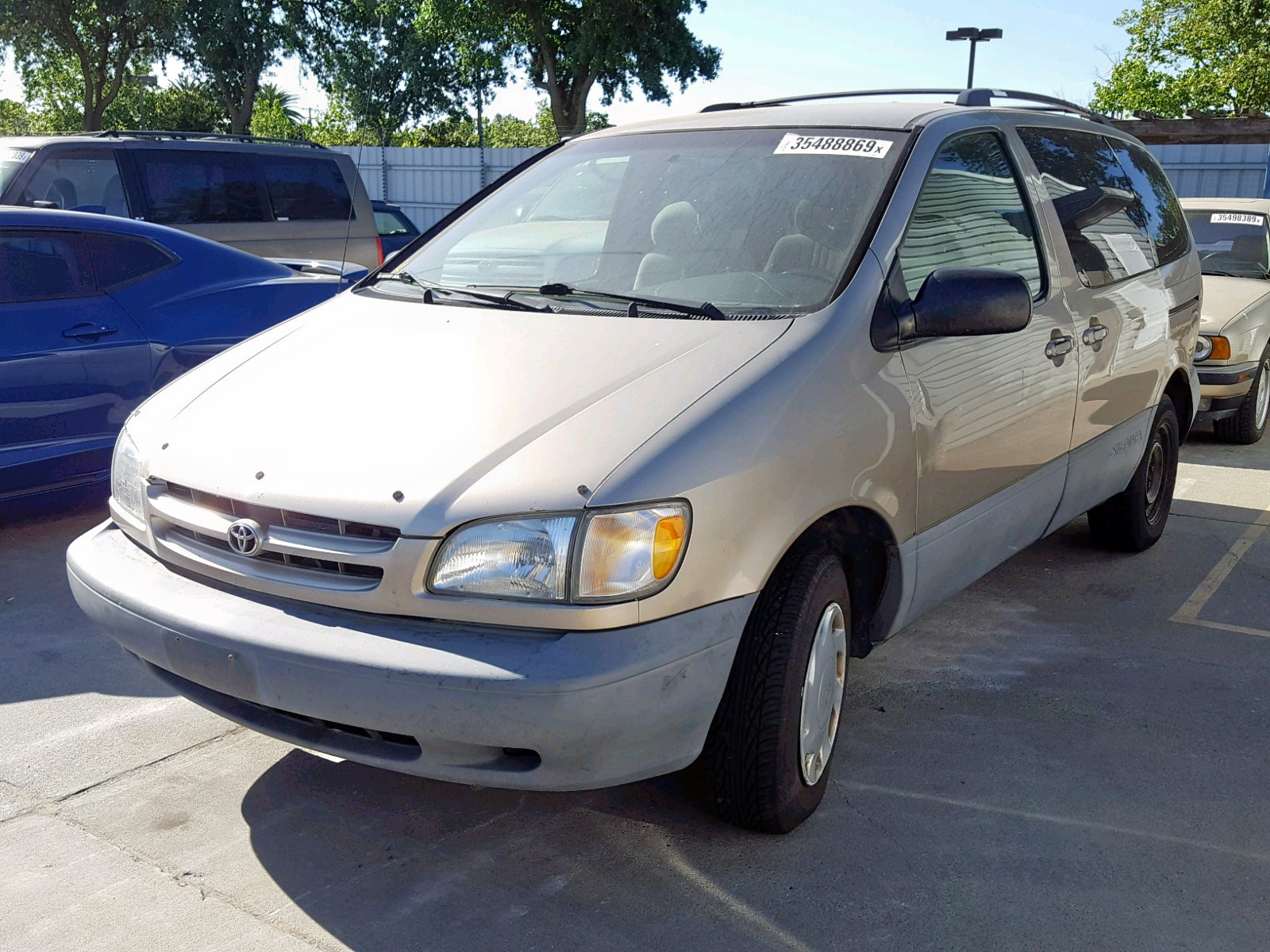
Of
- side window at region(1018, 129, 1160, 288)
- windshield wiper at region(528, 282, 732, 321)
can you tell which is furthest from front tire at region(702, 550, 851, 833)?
side window at region(1018, 129, 1160, 288)

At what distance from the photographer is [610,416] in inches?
107

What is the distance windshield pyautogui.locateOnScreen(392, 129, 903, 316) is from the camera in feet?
11.0

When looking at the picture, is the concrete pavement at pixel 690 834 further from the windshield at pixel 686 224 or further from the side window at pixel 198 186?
the side window at pixel 198 186

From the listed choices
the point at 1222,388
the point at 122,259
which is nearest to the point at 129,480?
the point at 122,259

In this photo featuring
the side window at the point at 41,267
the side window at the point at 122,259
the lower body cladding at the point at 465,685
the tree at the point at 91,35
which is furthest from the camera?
the tree at the point at 91,35

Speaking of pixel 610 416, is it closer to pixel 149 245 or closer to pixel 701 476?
pixel 701 476

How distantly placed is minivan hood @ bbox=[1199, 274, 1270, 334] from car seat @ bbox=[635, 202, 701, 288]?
5028 millimetres

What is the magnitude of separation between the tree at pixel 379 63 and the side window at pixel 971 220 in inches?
1341

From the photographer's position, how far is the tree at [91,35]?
30.4 meters

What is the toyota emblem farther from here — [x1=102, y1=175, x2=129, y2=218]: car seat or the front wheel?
[x1=102, y1=175, x2=129, y2=218]: car seat

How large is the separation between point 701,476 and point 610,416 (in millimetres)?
259

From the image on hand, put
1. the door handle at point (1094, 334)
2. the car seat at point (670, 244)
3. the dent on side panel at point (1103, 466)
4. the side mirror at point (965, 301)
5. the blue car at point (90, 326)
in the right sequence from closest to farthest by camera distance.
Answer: the side mirror at point (965, 301) < the car seat at point (670, 244) < the door handle at point (1094, 334) < the dent on side panel at point (1103, 466) < the blue car at point (90, 326)

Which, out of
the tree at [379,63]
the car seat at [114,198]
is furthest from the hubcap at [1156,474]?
the tree at [379,63]

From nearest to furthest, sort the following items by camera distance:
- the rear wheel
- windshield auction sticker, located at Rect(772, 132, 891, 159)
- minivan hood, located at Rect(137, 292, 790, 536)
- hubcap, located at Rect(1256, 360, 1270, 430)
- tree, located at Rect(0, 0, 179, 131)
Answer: minivan hood, located at Rect(137, 292, 790, 536), windshield auction sticker, located at Rect(772, 132, 891, 159), the rear wheel, hubcap, located at Rect(1256, 360, 1270, 430), tree, located at Rect(0, 0, 179, 131)
